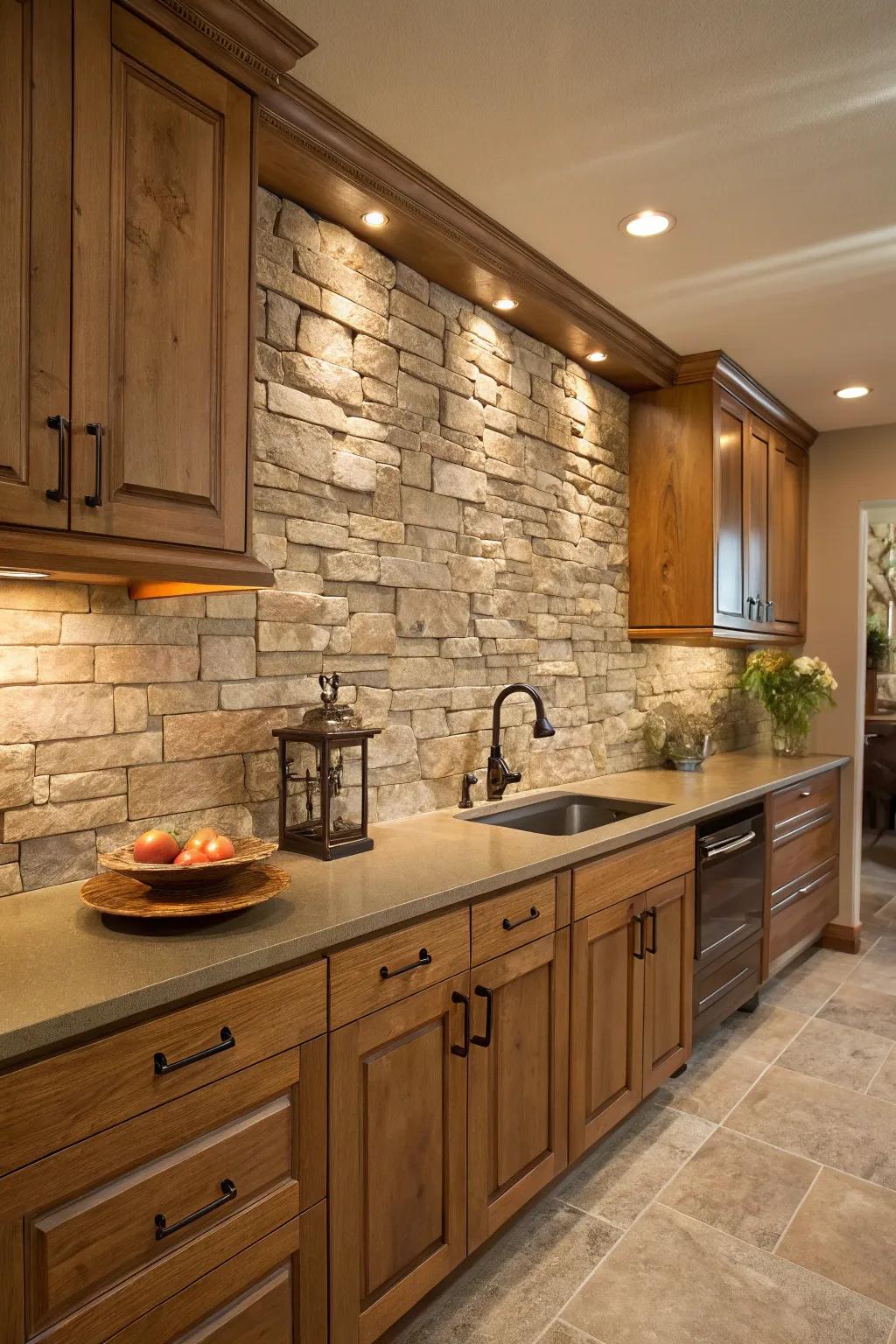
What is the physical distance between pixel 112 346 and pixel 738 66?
1414 mm

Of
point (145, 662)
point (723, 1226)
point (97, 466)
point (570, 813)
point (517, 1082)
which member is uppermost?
point (97, 466)

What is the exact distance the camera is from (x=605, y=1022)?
2.43 metres

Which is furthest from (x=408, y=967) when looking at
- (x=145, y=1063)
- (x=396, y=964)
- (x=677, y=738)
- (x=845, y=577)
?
(x=845, y=577)

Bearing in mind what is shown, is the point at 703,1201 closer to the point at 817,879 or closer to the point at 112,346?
the point at 817,879

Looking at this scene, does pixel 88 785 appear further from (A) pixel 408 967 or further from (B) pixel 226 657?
(A) pixel 408 967

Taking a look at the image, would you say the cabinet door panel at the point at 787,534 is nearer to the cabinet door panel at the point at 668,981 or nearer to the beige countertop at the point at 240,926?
the cabinet door panel at the point at 668,981

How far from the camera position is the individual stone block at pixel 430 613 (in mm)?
2580

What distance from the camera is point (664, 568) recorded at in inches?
146

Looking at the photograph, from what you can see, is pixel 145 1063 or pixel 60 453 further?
pixel 60 453

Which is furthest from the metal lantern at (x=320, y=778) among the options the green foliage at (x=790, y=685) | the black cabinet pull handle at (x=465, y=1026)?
the green foliage at (x=790, y=685)

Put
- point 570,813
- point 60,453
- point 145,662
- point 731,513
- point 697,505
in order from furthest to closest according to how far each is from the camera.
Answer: point 731,513 < point 697,505 < point 570,813 < point 145,662 < point 60,453

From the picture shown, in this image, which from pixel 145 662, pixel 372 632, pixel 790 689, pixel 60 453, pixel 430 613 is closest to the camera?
pixel 60 453

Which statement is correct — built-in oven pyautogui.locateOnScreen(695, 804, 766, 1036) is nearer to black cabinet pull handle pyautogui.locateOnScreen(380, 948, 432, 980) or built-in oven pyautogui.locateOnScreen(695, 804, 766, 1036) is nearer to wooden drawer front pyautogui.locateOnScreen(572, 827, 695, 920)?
wooden drawer front pyautogui.locateOnScreen(572, 827, 695, 920)

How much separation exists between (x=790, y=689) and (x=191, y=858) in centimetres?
361
